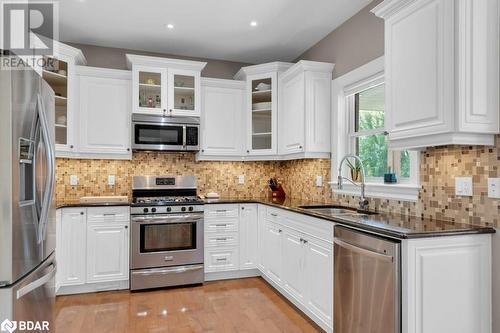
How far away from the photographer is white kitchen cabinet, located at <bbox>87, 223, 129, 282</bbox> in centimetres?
346

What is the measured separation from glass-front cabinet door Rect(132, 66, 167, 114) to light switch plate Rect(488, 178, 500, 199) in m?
3.19

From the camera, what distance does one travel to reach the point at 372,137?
3.22m

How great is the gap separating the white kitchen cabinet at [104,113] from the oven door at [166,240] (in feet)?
2.97

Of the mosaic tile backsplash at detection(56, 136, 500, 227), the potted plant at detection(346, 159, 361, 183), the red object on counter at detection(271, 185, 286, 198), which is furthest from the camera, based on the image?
the red object on counter at detection(271, 185, 286, 198)

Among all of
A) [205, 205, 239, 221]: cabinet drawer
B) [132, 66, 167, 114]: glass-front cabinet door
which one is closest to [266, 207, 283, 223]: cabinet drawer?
[205, 205, 239, 221]: cabinet drawer

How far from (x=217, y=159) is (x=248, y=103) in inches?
32.3

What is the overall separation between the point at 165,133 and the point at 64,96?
1.13 m

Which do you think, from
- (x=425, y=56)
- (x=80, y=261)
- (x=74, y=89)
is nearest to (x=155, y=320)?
(x=80, y=261)

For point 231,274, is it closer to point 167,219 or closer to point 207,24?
point 167,219

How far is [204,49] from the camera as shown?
4.20m

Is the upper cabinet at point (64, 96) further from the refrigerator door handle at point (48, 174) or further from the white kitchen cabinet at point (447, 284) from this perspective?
the white kitchen cabinet at point (447, 284)

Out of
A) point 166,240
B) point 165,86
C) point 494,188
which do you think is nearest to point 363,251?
point 494,188

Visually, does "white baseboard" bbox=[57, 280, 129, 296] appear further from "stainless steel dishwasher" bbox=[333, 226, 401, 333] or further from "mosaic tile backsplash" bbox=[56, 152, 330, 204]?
"stainless steel dishwasher" bbox=[333, 226, 401, 333]

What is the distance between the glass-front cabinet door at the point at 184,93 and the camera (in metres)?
3.94
